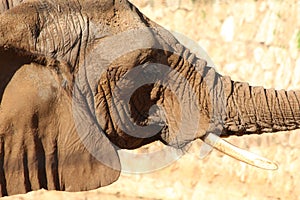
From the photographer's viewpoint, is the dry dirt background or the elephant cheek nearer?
the elephant cheek

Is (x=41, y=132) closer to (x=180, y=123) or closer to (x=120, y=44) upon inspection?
(x=120, y=44)

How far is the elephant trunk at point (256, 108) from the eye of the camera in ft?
9.57

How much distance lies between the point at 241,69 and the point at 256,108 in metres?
3.29

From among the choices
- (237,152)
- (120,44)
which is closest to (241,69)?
(237,152)

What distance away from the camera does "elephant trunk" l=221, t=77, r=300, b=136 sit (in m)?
2.92

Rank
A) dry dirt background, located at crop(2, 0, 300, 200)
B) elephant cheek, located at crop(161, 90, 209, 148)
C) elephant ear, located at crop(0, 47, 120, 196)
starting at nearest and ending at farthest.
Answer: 1. elephant ear, located at crop(0, 47, 120, 196)
2. elephant cheek, located at crop(161, 90, 209, 148)
3. dry dirt background, located at crop(2, 0, 300, 200)

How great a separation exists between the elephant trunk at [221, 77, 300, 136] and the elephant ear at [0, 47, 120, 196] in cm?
35

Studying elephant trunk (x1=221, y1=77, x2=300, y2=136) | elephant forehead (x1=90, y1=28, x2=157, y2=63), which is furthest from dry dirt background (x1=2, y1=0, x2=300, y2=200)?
elephant forehead (x1=90, y1=28, x2=157, y2=63)

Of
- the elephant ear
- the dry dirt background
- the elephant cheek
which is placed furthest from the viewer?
the dry dirt background

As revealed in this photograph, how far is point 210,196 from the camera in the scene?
6.35 metres

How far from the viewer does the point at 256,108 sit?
2916 mm

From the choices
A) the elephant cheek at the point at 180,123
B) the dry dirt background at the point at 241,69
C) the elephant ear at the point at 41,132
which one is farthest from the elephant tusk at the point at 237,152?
the dry dirt background at the point at 241,69

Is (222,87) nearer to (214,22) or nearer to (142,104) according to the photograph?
(142,104)

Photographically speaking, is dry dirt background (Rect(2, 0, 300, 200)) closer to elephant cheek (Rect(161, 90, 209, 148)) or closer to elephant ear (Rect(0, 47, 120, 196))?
elephant cheek (Rect(161, 90, 209, 148))
